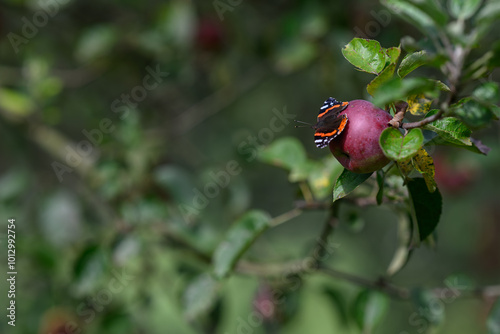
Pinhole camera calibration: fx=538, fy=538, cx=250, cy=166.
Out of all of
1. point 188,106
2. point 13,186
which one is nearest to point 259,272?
point 13,186

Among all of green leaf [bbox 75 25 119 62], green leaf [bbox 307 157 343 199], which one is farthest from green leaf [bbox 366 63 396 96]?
green leaf [bbox 75 25 119 62]

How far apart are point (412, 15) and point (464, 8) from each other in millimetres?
99

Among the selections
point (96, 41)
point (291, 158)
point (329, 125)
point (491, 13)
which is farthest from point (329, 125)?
point (96, 41)

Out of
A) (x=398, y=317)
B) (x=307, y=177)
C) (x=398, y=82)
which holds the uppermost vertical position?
Answer: (x=398, y=82)

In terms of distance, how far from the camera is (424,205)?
0.73 meters

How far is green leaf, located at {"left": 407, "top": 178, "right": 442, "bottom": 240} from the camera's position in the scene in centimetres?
73

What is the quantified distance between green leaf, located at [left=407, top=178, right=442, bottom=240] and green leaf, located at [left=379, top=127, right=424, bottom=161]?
95 millimetres

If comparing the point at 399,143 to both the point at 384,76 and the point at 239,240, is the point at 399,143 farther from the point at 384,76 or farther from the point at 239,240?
the point at 239,240

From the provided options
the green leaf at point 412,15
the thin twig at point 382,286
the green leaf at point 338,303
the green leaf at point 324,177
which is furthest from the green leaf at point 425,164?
the green leaf at point 338,303

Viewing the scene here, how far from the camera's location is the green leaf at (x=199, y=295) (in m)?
1.18

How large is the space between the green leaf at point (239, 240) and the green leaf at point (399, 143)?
0.35m

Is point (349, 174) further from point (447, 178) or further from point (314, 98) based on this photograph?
point (314, 98)

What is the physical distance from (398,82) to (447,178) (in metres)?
1.55

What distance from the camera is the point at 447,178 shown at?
6.60 ft
